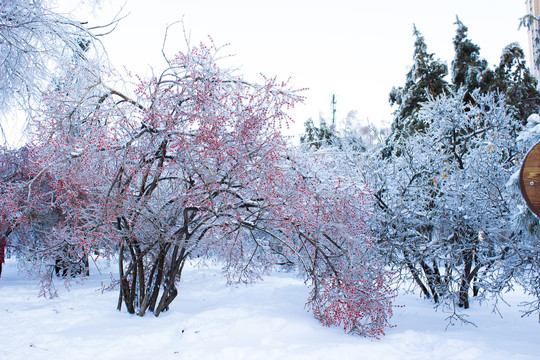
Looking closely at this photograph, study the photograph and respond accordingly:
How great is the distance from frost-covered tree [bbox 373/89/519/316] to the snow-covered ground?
94cm

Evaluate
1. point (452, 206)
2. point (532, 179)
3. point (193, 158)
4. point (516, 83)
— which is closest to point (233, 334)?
point (193, 158)

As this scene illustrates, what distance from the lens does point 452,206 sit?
873 cm

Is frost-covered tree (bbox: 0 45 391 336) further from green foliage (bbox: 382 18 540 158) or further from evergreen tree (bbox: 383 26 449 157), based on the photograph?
evergreen tree (bbox: 383 26 449 157)

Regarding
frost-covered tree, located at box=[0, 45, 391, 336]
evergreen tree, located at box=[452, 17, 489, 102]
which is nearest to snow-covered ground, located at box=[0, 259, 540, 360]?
frost-covered tree, located at box=[0, 45, 391, 336]

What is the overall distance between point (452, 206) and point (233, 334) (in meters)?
5.30

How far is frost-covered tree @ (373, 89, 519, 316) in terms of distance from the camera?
8109 mm

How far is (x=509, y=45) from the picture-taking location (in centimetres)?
1934

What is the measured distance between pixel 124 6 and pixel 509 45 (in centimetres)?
1849

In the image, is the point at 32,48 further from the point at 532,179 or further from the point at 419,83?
the point at 419,83

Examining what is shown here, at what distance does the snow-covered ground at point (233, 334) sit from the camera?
5668mm

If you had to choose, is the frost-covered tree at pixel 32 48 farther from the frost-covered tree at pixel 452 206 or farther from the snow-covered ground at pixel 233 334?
the frost-covered tree at pixel 452 206

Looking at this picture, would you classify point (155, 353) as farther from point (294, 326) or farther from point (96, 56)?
point (96, 56)

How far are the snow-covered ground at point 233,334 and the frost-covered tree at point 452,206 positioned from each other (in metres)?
0.94

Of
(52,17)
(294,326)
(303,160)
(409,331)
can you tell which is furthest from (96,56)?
(409,331)
